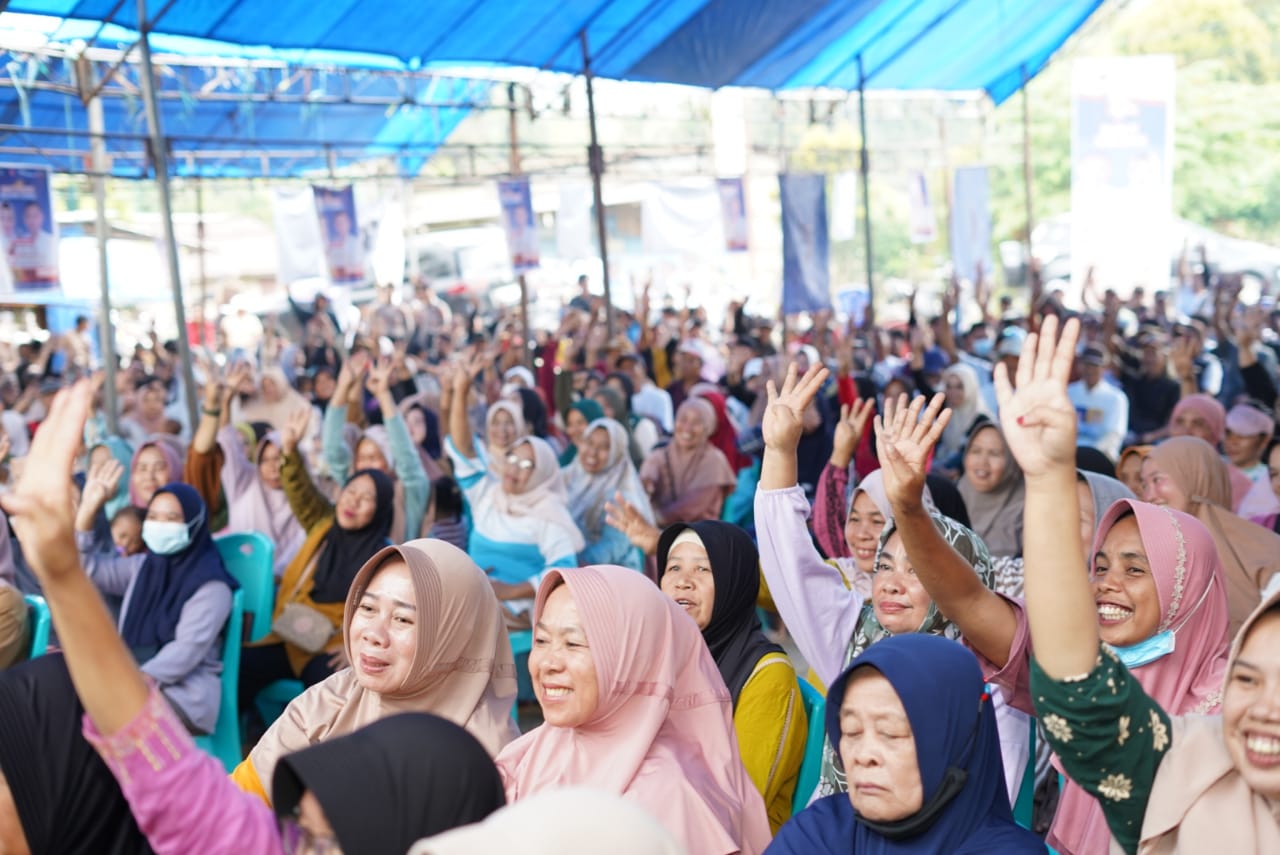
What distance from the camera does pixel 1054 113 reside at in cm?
2847

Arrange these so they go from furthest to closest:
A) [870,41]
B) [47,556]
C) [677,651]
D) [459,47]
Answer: [870,41]
[459,47]
[677,651]
[47,556]

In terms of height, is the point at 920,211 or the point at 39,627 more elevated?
the point at 920,211

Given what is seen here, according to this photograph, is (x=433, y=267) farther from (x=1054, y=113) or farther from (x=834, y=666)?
(x=834, y=666)

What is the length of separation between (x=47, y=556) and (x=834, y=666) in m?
1.87

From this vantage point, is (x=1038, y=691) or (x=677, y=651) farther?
(x=677, y=651)

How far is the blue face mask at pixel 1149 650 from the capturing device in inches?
93.4

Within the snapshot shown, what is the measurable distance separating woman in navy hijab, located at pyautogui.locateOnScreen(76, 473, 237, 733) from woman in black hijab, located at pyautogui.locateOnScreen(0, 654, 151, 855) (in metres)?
2.19

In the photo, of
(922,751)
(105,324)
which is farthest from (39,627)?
(105,324)

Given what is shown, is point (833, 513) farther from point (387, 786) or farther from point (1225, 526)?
point (387, 786)

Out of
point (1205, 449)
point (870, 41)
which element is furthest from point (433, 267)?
point (1205, 449)

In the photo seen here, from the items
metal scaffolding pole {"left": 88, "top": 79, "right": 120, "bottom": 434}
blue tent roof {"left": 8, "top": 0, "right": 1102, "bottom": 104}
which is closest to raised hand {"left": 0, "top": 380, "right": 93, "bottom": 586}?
blue tent roof {"left": 8, "top": 0, "right": 1102, "bottom": 104}

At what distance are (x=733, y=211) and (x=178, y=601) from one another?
997 cm

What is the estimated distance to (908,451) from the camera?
7.43ft

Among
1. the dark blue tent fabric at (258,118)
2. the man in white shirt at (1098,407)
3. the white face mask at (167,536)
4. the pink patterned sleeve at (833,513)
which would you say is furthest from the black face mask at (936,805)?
the dark blue tent fabric at (258,118)
